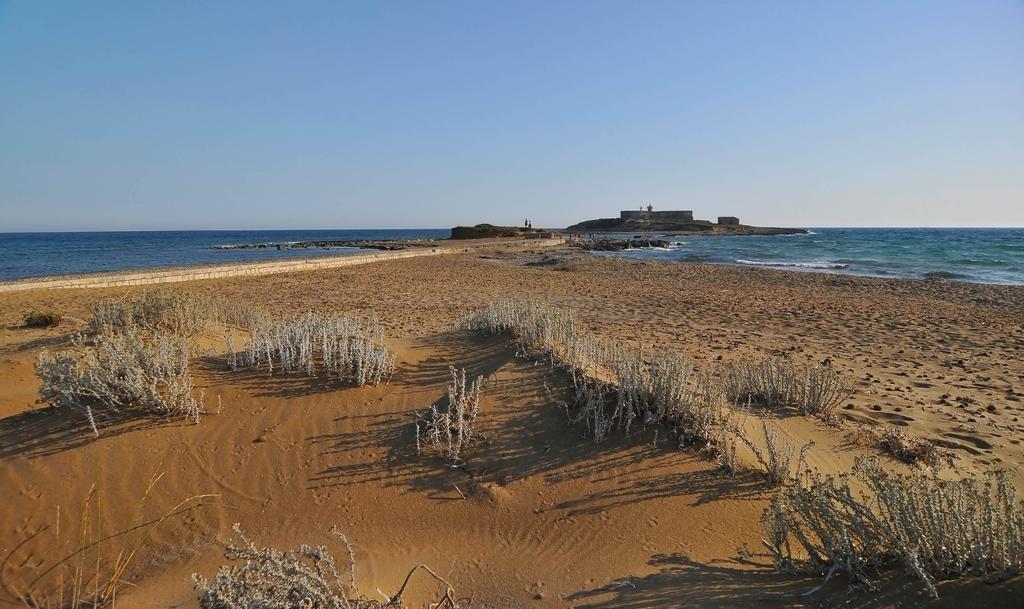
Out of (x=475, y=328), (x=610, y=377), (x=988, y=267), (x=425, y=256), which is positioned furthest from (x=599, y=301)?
(x=988, y=267)

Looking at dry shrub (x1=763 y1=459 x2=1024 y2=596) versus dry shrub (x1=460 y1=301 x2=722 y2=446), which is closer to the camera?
dry shrub (x1=763 y1=459 x2=1024 y2=596)

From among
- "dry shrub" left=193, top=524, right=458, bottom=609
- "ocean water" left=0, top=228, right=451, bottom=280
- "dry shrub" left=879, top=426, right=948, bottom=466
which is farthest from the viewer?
"ocean water" left=0, top=228, right=451, bottom=280

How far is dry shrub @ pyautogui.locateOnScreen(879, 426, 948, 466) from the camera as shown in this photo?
4.62m

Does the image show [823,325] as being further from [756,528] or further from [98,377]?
[98,377]

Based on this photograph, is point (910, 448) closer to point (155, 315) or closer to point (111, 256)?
point (155, 315)

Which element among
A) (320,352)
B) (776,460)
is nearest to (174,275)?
(320,352)

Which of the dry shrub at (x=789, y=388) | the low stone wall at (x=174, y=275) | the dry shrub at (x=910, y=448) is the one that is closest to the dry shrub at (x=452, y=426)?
the dry shrub at (x=789, y=388)

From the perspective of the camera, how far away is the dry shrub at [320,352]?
541 centimetres

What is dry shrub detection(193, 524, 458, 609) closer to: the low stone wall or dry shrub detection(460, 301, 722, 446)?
dry shrub detection(460, 301, 722, 446)

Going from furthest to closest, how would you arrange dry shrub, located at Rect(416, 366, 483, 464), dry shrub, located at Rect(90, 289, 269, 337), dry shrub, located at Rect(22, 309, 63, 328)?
dry shrub, located at Rect(22, 309, 63, 328) → dry shrub, located at Rect(90, 289, 269, 337) → dry shrub, located at Rect(416, 366, 483, 464)

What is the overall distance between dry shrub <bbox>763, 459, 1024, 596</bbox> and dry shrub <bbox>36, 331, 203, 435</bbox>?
4709 mm

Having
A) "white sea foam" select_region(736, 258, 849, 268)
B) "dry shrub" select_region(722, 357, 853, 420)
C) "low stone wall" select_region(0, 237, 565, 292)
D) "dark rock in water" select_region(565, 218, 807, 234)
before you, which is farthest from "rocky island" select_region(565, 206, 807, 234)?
"dry shrub" select_region(722, 357, 853, 420)

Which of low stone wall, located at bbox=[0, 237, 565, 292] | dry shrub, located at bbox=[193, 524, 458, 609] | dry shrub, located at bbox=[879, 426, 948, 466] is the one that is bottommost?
dry shrub, located at bbox=[879, 426, 948, 466]

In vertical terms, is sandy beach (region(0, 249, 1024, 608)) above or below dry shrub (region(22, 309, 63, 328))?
below
